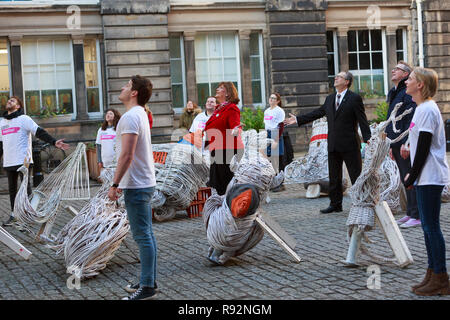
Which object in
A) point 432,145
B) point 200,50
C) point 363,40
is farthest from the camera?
point 363,40

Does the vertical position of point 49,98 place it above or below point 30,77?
below

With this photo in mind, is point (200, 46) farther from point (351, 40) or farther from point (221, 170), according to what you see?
point (221, 170)

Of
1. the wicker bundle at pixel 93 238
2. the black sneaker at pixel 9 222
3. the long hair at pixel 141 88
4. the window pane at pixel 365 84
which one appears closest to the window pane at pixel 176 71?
the window pane at pixel 365 84

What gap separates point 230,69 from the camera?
894 inches

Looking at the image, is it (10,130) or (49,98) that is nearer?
(10,130)

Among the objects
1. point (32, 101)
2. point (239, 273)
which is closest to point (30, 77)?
point (32, 101)

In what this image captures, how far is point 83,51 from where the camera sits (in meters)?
21.2

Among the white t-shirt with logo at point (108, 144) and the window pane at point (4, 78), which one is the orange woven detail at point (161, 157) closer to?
the white t-shirt with logo at point (108, 144)

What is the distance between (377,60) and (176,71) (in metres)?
6.97

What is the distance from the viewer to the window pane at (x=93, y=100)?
21.4 meters

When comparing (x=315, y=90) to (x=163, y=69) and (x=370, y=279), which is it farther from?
(x=370, y=279)

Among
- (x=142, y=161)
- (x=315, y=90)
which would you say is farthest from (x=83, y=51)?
(x=142, y=161)

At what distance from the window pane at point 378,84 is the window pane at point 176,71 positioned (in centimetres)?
665
